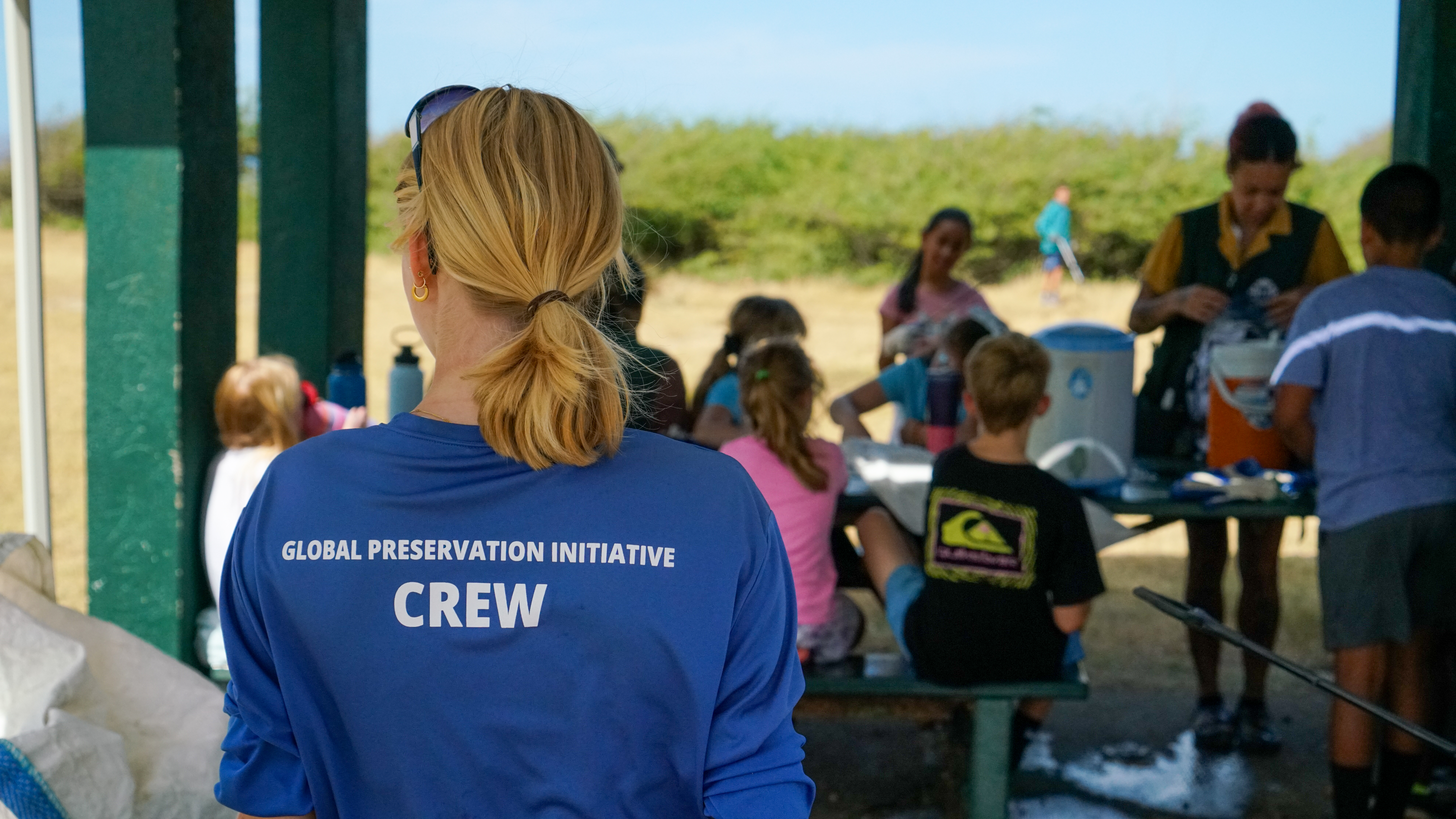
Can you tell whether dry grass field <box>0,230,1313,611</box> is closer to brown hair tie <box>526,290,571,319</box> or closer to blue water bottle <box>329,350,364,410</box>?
blue water bottle <box>329,350,364,410</box>

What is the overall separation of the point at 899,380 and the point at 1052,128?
15.5 m

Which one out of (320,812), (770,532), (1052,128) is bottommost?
(320,812)

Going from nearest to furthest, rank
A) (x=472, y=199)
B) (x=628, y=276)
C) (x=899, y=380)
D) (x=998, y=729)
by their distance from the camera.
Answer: (x=472, y=199)
(x=628, y=276)
(x=998, y=729)
(x=899, y=380)

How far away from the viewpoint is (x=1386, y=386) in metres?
2.95

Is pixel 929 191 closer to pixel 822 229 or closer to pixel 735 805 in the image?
pixel 822 229

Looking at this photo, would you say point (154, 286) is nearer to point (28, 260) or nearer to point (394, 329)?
point (28, 260)

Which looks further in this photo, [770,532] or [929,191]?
[929,191]

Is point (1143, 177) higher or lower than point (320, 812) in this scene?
higher

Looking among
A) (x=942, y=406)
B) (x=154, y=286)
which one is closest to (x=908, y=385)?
(x=942, y=406)

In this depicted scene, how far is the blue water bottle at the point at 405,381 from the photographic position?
11.0 ft

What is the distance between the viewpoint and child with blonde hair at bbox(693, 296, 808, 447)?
3.75 metres

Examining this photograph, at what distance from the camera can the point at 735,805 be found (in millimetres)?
1051

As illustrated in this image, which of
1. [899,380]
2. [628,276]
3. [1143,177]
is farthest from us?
[1143,177]

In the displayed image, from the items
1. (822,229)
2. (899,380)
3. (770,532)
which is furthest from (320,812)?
(822,229)
